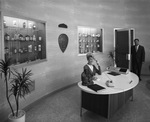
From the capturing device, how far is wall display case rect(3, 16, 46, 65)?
2.73 meters

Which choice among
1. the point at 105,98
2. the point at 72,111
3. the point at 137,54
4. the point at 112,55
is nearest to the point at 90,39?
the point at 112,55

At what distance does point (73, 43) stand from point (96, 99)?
8.45 ft

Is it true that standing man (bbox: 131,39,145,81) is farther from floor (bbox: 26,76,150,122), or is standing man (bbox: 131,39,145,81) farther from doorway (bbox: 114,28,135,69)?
floor (bbox: 26,76,150,122)

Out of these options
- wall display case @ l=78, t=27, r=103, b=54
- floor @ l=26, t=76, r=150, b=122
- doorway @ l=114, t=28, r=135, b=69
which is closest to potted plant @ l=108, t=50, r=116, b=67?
doorway @ l=114, t=28, r=135, b=69

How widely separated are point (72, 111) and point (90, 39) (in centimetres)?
337

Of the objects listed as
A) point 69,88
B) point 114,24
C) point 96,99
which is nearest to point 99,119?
point 96,99

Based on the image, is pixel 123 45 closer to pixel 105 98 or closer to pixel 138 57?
pixel 138 57

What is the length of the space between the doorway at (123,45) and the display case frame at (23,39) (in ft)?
12.2

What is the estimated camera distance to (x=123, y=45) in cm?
579

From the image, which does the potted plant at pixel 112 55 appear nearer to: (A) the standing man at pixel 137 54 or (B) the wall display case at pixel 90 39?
(B) the wall display case at pixel 90 39

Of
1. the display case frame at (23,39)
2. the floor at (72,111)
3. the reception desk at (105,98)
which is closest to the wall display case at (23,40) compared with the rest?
the display case frame at (23,39)

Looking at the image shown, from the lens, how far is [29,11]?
3.02 metres

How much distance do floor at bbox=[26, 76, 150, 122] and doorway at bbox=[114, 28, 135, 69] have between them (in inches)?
82.2

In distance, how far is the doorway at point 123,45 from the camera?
221 inches
